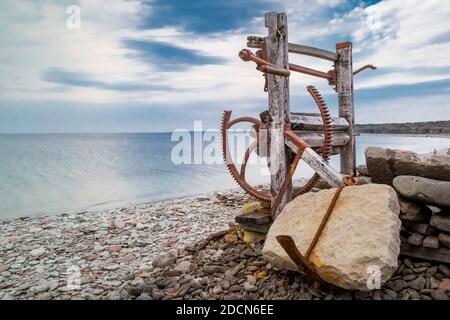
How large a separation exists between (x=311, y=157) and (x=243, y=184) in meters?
1.47

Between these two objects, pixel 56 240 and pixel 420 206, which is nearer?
pixel 420 206

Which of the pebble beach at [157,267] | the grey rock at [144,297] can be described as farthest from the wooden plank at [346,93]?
the grey rock at [144,297]

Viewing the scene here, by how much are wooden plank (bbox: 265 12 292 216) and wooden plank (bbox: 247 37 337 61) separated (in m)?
0.19

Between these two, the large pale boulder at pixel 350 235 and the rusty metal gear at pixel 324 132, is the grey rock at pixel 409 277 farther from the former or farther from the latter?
the rusty metal gear at pixel 324 132

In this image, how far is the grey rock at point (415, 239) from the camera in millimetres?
3961

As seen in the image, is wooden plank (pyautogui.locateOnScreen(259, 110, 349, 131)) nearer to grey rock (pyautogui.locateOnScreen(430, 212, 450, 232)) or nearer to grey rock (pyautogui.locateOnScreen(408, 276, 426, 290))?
grey rock (pyautogui.locateOnScreen(430, 212, 450, 232))

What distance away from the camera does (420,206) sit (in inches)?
163

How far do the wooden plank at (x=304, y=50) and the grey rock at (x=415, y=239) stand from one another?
3289 mm

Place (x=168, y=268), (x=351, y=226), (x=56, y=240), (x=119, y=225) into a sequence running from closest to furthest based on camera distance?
(x=351, y=226)
(x=168, y=268)
(x=56, y=240)
(x=119, y=225)

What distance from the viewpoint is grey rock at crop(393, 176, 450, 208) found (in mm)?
3709

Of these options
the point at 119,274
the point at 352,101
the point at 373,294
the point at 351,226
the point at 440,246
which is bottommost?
the point at 119,274

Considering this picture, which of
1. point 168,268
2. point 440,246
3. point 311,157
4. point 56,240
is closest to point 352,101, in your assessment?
point 311,157

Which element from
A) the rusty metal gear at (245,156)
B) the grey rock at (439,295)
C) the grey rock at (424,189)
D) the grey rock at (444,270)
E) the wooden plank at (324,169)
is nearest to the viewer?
the grey rock at (439,295)
